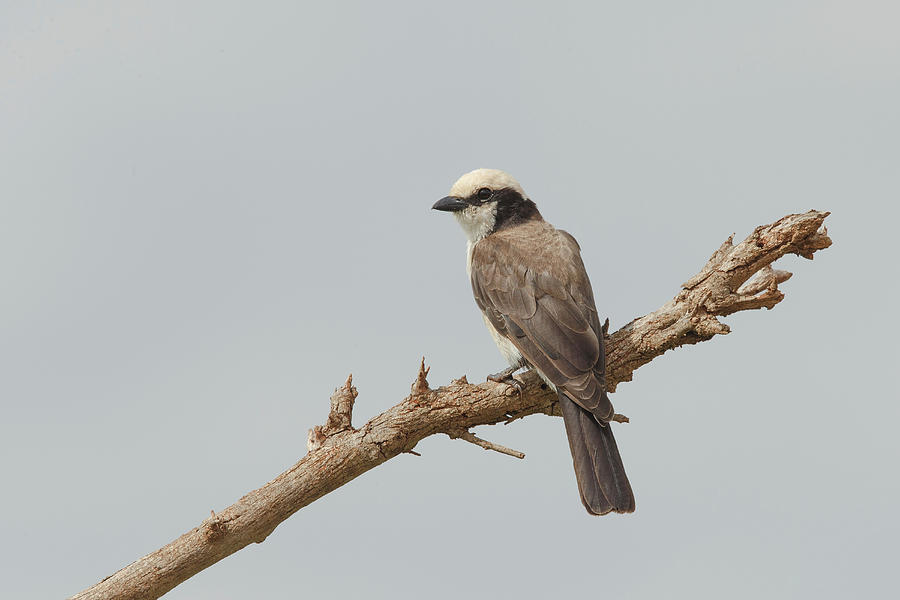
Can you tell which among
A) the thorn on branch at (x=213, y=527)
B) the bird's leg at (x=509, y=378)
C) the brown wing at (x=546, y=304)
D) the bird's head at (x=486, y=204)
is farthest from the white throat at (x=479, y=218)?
the thorn on branch at (x=213, y=527)

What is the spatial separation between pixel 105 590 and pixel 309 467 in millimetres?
1433

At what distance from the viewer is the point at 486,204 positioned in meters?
7.25

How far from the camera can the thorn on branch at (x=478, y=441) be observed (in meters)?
5.93

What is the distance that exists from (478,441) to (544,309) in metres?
0.98

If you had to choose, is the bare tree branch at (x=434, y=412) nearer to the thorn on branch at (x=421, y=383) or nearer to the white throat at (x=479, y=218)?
the thorn on branch at (x=421, y=383)

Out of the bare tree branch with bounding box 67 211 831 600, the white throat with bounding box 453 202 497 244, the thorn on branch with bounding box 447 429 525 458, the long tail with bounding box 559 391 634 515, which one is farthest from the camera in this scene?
the white throat with bounding box 453 202 497 244

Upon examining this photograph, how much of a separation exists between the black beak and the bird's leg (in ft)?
5.19

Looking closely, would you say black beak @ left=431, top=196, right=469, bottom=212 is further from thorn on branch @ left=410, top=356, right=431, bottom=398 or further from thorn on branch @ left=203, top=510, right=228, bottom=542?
thorn on branch @ left=203, top=510, right=228, bottom=542

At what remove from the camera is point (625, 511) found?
5.58 meters

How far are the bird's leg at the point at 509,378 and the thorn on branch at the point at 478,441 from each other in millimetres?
374

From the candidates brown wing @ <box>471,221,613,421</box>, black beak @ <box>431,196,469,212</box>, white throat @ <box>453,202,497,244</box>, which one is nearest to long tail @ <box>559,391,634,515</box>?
brown wing @ <box>471,221,613,421</box>

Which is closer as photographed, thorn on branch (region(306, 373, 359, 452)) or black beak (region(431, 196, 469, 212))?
thorn on branch (region(306, 373, 359, 452))

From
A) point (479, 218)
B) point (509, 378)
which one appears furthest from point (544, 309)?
point (479, 218)

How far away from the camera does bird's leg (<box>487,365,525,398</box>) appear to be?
607 centimetres
